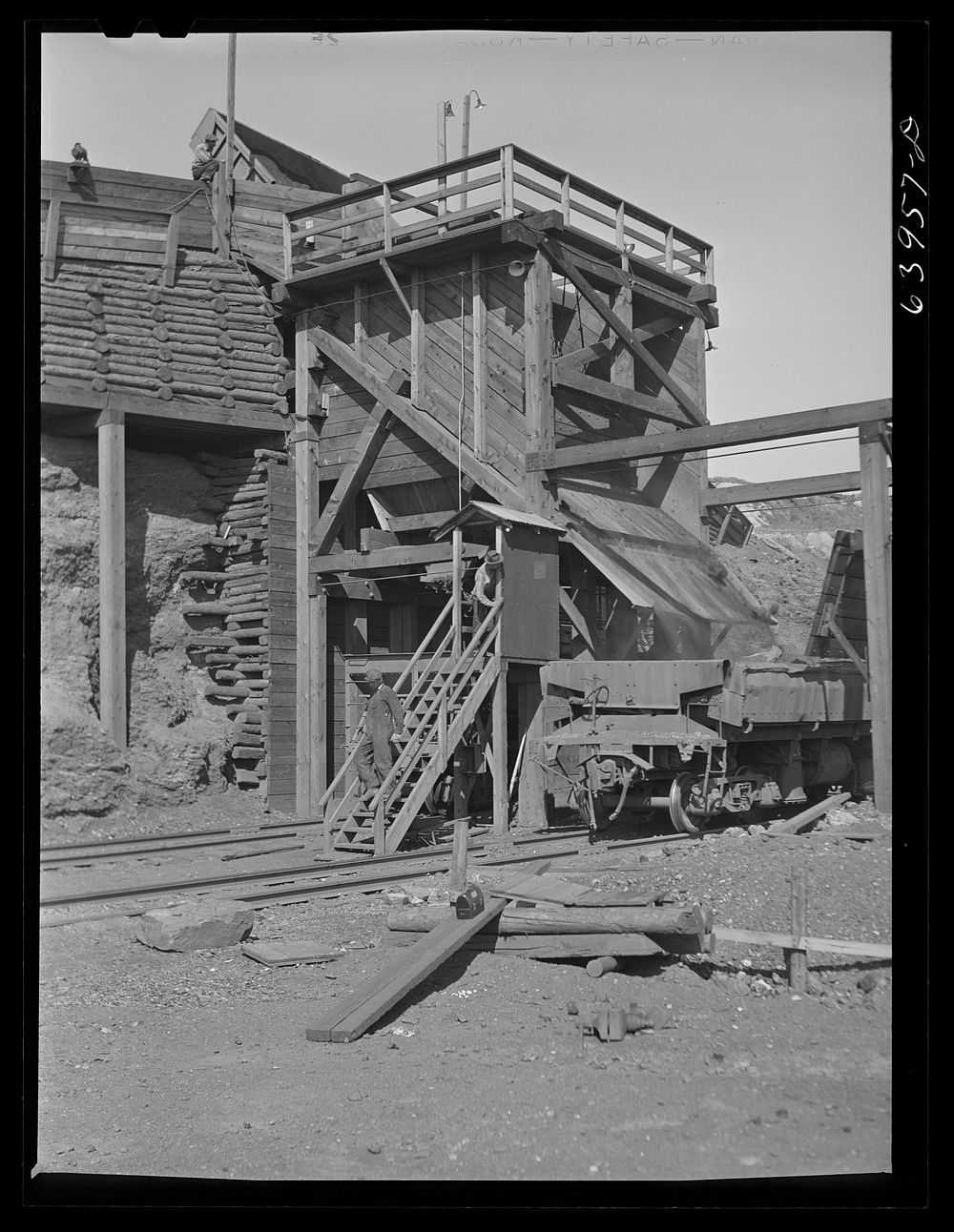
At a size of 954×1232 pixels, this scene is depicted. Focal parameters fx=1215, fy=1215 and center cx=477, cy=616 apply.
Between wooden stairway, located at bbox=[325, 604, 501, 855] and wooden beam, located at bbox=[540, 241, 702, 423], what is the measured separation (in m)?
5.02

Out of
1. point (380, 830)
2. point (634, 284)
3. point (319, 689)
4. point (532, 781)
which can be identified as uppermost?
point (634, 284)

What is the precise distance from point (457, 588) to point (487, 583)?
1.46 ft

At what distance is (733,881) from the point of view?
31.6 ft

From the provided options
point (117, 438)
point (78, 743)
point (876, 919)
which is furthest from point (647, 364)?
point (876, 919)

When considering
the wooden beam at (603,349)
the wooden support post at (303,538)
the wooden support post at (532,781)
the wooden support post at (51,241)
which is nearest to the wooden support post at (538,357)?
the wooden beam at (603,349)

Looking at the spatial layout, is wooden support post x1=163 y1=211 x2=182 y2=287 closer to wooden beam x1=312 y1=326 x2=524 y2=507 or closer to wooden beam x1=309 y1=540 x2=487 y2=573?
wooden beam x1=312 y1=326 x2=524 y2=507

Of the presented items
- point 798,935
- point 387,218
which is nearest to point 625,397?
point 387,218

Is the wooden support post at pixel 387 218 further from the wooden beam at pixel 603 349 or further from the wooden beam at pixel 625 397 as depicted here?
the wooden beam at pixel 625 397

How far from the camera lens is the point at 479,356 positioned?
17.8 m

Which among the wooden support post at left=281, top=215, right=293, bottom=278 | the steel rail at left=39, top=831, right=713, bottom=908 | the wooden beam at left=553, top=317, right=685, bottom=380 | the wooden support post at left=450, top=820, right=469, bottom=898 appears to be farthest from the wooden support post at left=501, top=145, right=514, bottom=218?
the wooden support post at left=450, top=820, right=469, bottom=898

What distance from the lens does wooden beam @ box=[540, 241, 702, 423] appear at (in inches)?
695

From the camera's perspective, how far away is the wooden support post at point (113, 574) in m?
16.6

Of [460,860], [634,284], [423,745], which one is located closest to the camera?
[460,860]

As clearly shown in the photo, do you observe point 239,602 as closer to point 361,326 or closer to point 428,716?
point 361,326
